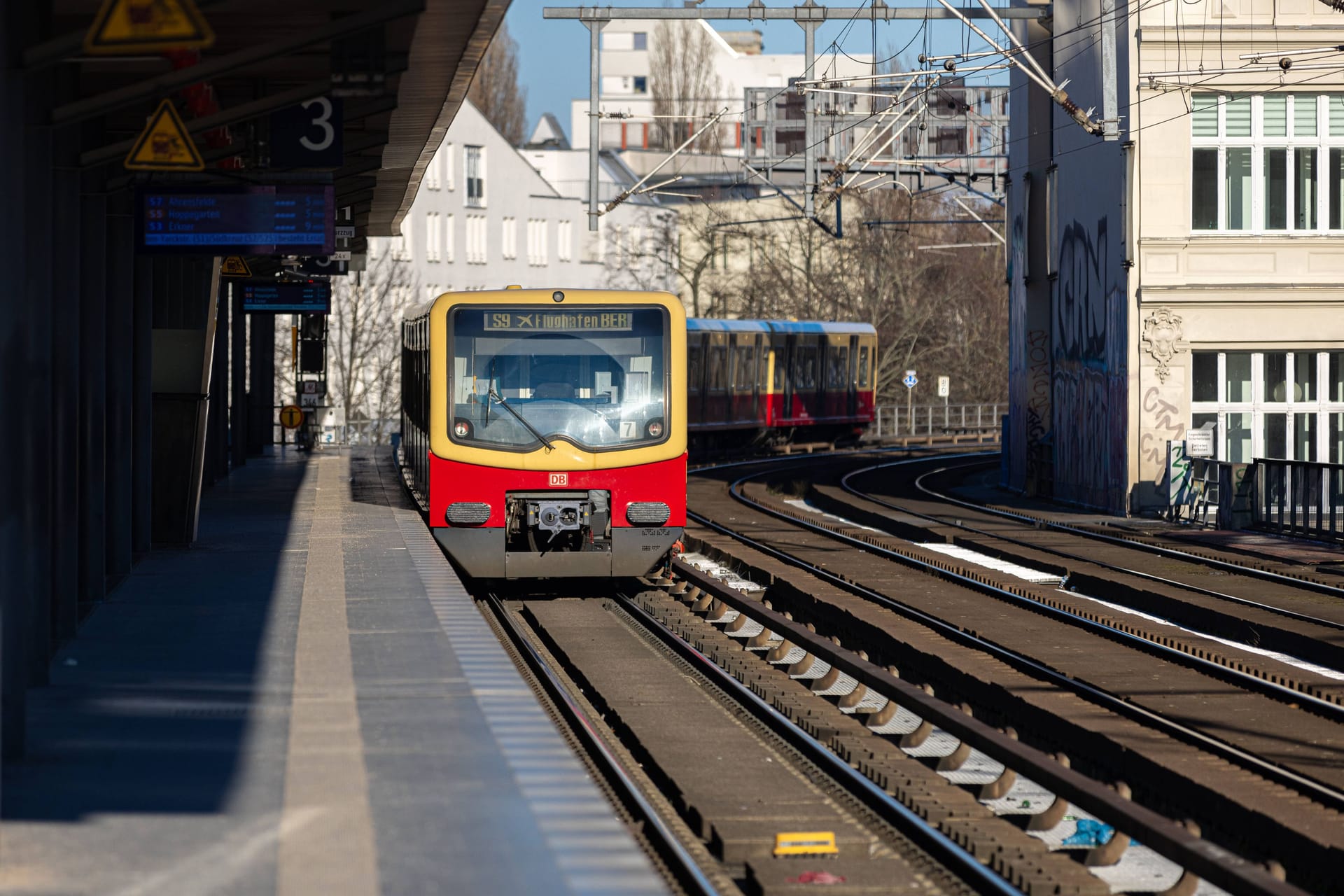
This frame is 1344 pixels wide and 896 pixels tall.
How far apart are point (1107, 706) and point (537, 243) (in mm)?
64159

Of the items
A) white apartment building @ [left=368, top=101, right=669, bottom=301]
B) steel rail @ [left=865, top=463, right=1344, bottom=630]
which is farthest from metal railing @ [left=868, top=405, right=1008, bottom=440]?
steel rail @ [left=865, top=463, right=1344, bottom=630]

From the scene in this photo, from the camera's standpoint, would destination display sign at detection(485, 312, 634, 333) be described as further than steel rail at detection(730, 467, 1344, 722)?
Yes

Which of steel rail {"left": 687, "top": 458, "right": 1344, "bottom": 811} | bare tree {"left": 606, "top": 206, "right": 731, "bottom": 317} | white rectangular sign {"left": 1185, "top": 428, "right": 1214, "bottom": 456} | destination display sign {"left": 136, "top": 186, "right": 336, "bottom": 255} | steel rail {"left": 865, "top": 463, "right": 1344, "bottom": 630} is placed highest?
bare tree {"left": 606, "top": 206, "right": 731, "bottom": 317}

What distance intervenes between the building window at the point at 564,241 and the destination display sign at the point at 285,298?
48147 mm

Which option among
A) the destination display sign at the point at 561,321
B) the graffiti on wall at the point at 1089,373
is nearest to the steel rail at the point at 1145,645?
the destination display sign at the point at 561,321

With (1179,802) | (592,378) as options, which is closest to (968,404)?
(592,378)

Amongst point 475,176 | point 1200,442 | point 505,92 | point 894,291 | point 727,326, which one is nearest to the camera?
point 1200,442

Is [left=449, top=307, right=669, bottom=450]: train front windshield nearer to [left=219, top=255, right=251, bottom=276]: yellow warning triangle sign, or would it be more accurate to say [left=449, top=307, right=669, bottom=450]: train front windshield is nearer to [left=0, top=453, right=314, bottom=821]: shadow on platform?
[left=0, top=453, right=314, bottom=821]: shadow on platform

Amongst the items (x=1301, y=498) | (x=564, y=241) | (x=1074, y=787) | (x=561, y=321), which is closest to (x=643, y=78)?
(x=564, y=241)

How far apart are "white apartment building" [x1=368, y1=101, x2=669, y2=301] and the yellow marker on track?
5747cm

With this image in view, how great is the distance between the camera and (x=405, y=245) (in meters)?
66.7

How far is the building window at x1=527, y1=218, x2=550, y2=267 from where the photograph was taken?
74062 millimetres

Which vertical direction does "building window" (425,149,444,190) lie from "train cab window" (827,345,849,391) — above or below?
above

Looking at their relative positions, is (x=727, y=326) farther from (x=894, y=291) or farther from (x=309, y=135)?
(x=309, y=135)
